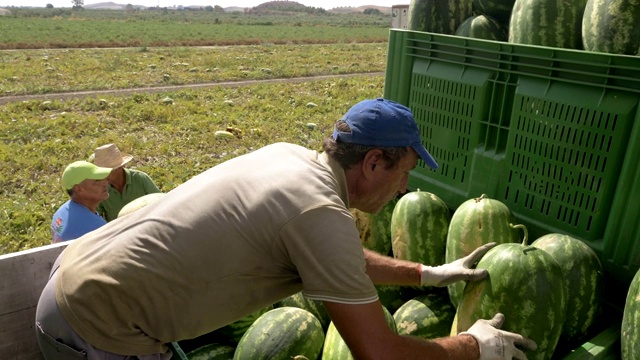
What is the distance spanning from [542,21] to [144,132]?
387 inches

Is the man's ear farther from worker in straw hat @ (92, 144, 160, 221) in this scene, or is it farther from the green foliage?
the green foliage

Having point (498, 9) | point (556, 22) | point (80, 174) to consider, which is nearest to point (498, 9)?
point (498, 9)

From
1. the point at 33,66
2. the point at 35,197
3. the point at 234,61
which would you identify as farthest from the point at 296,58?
the point at 35,197

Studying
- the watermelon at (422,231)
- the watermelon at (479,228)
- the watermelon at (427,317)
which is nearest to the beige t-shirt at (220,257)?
the watermelon at (427,317)

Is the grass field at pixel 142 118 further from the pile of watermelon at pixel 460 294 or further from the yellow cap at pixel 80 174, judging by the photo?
the pile of watermelon at pixel 460 294

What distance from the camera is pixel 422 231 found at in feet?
10.2

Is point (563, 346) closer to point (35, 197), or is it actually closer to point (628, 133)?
point (628, 133)

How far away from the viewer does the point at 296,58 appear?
28.2m

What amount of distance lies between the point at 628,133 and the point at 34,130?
36.4 feet

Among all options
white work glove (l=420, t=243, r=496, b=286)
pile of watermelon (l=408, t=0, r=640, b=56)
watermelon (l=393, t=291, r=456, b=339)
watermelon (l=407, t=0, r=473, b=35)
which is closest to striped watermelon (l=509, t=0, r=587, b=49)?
pile of watermelon (l=408, t=0, r=640, b=56)

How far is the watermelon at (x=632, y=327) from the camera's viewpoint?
6.96ft

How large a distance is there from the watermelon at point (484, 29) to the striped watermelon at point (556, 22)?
15.9 inches

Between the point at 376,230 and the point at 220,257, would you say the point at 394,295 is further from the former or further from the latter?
the point at 220,257

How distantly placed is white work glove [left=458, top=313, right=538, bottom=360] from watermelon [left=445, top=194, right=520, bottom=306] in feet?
1.43
